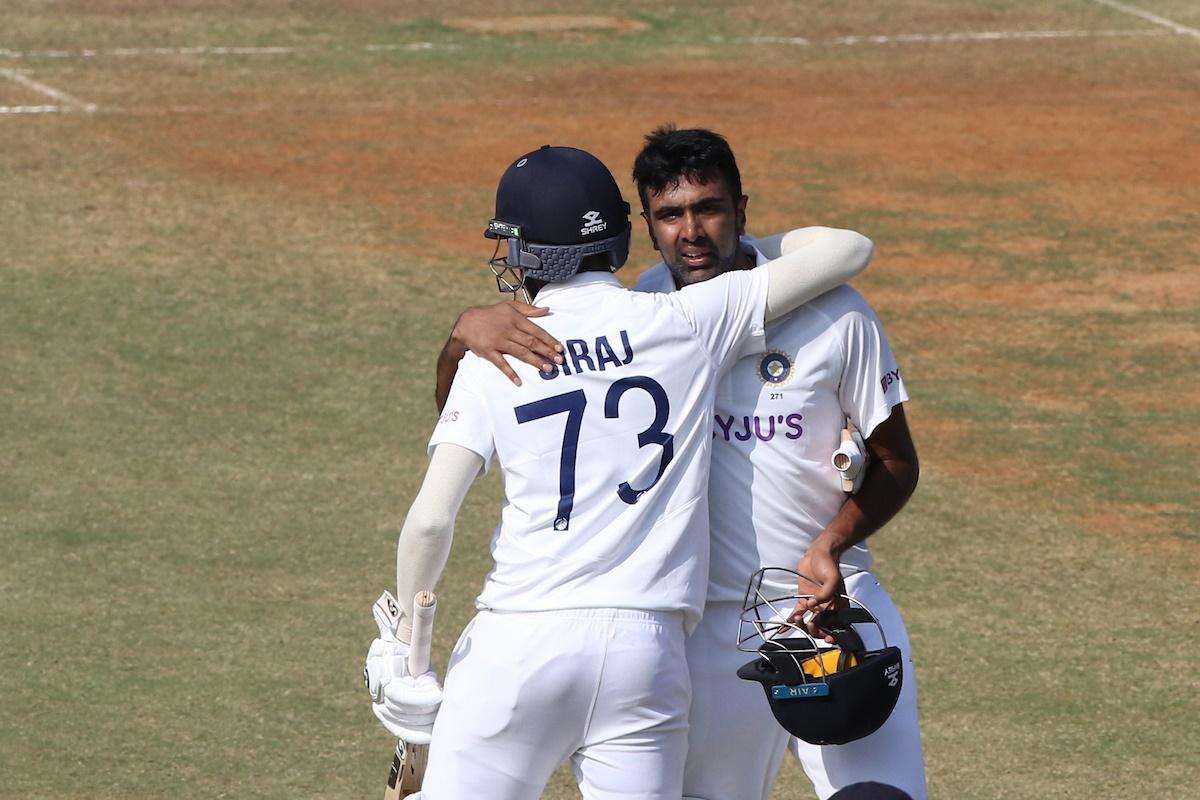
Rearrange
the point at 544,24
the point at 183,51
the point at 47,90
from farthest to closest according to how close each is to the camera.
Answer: the point at 544,24
the point at 183,51
the point at 47,90

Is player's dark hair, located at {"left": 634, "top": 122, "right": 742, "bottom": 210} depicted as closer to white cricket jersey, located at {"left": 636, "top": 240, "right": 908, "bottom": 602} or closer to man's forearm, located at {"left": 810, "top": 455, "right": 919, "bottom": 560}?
white cricket jersey, located at {"left": 636, "top": 240, "right": 908, "bottom": 602}

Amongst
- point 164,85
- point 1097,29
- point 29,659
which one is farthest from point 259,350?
point 1097,29

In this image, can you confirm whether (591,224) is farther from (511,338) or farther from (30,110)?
(30,110)

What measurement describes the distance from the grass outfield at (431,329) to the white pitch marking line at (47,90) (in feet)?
0.17

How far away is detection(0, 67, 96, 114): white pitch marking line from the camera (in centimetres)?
1506

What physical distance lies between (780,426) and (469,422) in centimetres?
82

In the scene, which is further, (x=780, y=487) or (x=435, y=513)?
(x=780, y=487)

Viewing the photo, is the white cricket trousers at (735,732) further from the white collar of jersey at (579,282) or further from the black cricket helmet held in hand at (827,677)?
the white collar of jersey at (579,282)

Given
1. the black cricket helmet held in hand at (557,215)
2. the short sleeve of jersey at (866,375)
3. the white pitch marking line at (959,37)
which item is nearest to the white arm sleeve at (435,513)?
the black cricket helmet held in hand at (557,215)

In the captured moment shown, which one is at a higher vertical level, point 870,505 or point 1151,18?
point 1151,18

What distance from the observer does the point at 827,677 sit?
434 centimetres

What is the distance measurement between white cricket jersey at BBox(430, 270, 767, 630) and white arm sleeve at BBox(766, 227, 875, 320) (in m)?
0.24

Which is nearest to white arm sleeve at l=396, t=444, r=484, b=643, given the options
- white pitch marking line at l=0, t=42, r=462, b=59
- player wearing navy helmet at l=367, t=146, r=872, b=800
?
player wearing navy helmet at l=367, t=146, r=872, b=800

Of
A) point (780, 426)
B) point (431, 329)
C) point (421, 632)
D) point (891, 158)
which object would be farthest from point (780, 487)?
point (891, 158)
